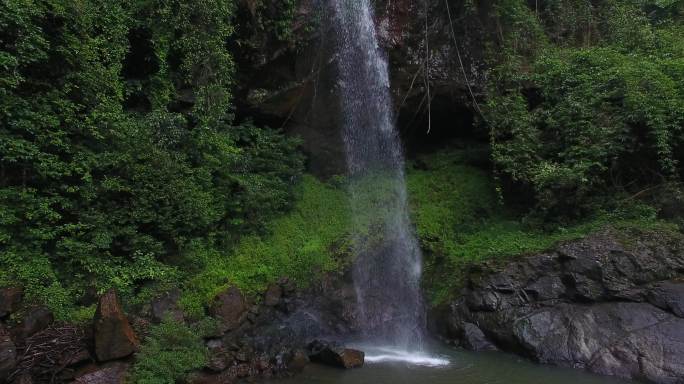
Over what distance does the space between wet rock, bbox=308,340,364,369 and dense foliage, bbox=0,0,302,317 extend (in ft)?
9.10

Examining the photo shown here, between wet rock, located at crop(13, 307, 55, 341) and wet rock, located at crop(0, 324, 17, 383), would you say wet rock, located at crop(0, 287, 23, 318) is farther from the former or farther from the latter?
wet rock, located at crop(0, 324, 17, 383)

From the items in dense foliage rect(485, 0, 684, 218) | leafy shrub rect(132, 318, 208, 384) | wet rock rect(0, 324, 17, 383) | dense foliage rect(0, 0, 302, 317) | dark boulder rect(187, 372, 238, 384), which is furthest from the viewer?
dense foliage rect(485, 0, 684, 218)

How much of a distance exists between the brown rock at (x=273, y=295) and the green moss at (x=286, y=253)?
137mm

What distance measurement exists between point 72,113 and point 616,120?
33.7ft

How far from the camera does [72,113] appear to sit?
25.2 feet

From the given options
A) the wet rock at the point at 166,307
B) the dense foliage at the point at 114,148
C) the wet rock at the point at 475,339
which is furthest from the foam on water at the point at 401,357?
the dense foliage at the point at 114,148

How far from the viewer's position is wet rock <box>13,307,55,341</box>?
629 cm

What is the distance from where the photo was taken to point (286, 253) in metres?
9.84

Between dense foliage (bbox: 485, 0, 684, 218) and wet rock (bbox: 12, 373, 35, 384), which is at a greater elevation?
dense foliage (bbox: 485, 0, 684, 218)

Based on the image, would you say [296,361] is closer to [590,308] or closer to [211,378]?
[211,378]

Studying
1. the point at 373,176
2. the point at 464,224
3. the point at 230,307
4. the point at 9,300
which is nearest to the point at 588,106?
the point at 464,224

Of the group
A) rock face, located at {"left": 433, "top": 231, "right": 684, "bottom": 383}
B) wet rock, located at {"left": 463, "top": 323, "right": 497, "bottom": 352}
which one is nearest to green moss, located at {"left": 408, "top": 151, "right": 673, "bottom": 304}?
rock face, located at {"left": 433, "top": 231, "right": 684, "bottom": 383}

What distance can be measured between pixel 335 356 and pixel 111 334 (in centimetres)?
331

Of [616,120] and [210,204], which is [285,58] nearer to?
[210,204]
